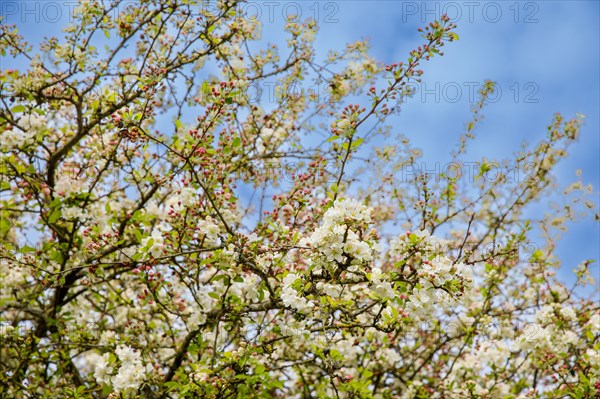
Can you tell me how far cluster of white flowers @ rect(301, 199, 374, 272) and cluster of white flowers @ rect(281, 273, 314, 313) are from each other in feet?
0.79

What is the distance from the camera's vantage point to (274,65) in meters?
5.57

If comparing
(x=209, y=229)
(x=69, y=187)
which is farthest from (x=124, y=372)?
(x=69, y=187)

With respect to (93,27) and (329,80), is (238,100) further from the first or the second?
(93,27)

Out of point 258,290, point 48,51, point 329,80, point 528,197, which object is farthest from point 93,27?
point 528,197

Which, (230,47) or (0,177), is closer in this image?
(0,177)

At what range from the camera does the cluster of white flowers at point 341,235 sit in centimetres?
282

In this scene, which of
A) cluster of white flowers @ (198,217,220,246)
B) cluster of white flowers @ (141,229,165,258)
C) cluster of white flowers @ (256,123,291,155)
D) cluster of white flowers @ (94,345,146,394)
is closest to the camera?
cluster of white flowers @ (198,217,220,246)

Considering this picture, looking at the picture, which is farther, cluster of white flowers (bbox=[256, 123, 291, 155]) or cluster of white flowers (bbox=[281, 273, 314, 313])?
cluster of white flowers (bbox=[256, 123, 291, 155])

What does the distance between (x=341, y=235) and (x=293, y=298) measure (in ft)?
1.38

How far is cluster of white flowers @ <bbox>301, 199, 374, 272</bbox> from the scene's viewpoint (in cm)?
282

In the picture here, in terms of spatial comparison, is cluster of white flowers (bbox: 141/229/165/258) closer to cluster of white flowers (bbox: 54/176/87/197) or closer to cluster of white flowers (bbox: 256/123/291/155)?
cluster of white flowers (bbox: 54/176/87/197)

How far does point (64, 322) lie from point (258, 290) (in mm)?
2509

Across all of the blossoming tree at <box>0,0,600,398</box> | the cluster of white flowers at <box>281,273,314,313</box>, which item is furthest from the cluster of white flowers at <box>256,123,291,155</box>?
the cluster of white flowers at <box>281,273,314,313</box>

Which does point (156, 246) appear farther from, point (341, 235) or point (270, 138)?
point (270, 138)
